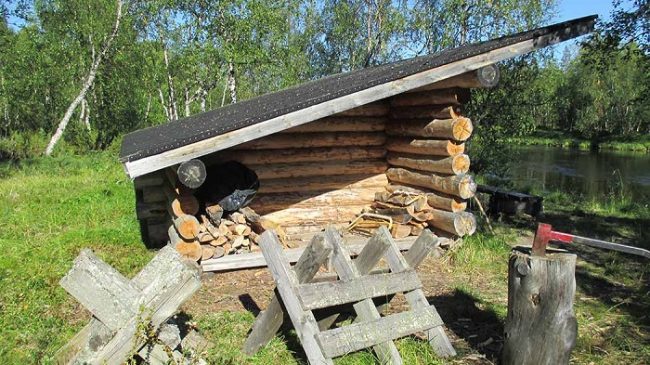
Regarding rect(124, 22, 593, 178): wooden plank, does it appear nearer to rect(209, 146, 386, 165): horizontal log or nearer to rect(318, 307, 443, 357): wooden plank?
rect(209, 146, 386, 165): horizontal log

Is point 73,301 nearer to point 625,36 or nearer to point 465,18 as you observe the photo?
point 625,36

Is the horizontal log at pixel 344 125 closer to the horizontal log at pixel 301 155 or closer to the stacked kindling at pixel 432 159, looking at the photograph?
the stacked kindling at pixel 432 159

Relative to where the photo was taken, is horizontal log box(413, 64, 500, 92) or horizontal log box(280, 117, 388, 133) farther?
horizontal log box(280, 117, 388, 133)

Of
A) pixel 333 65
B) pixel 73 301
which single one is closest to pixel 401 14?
pixel 333 65

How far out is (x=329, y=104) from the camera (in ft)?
18.5

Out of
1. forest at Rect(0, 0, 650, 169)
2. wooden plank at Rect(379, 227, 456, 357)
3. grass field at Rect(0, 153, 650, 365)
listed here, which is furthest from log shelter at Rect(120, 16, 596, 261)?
forest at Rect(0, 0, 650, 169)

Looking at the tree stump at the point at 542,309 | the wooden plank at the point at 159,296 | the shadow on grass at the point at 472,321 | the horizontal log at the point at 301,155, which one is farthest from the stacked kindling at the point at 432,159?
the wooden plank at the point at 159,296

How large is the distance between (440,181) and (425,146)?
58cm

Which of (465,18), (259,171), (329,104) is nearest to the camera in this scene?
(329,104)

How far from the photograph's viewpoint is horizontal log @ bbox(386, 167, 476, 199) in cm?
701

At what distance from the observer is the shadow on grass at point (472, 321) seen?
4.28 metres

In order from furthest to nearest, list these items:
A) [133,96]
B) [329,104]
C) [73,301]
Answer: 1. [133,96]
2. [329,104]
3. [73,301]

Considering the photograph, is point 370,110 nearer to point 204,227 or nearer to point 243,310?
point 204,227

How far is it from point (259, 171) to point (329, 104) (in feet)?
7.88
